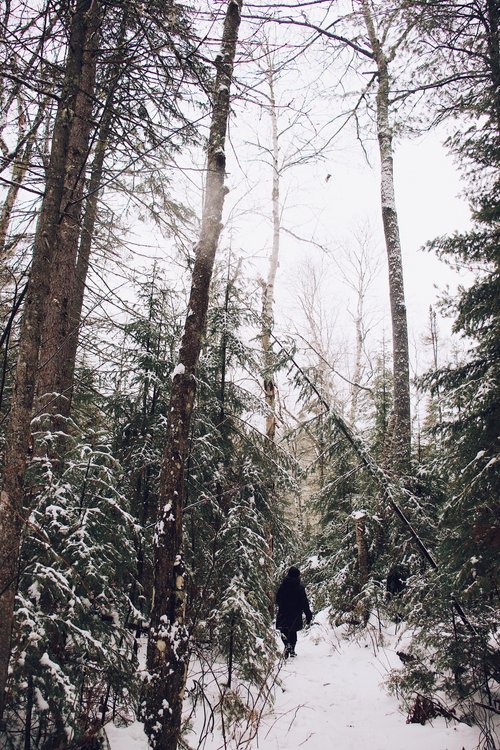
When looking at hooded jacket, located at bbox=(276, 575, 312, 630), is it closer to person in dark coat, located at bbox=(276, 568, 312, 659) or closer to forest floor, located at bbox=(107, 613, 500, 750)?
person in dark coat, located at bbox=(276, 568, 312, 659)

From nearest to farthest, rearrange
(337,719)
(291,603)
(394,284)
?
(337,719) < (291,603) < (394,284)

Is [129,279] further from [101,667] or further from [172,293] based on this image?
[101,667]

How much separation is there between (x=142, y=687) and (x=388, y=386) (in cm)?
1068

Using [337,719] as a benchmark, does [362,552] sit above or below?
above

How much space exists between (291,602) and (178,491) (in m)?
5.70

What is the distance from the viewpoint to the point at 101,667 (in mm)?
3514

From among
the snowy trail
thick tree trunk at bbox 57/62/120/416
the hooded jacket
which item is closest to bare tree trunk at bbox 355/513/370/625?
the snowy trail

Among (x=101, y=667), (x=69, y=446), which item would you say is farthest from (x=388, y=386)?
(x=101, y=667)

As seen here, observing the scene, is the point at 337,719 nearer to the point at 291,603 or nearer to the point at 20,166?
the point at 291,603

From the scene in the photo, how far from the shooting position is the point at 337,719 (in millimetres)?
5027

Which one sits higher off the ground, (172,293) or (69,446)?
(172,293)

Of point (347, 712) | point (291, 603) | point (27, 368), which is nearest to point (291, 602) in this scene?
point (291, 603)

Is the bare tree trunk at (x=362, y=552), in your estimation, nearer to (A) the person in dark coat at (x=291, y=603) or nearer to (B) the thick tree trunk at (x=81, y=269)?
(A) the person in dark coat at (x=291, y=603)

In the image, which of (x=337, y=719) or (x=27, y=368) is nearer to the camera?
(x=27, y=368)
